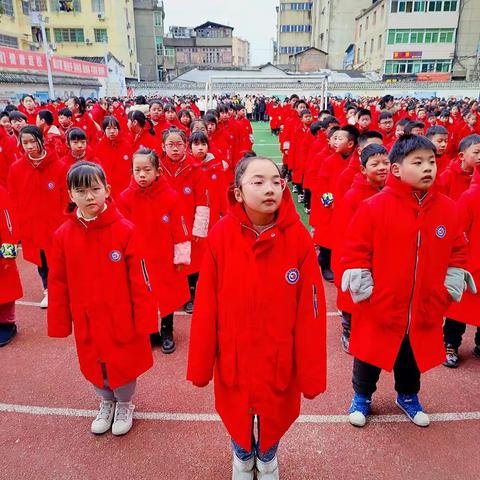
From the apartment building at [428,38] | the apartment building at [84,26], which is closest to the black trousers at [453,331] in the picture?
the apartment building at [428,38]

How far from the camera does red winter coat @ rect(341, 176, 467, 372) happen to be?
2.52 m

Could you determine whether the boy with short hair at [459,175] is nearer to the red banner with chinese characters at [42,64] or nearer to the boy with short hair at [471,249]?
the boy with short hair at [471,249]

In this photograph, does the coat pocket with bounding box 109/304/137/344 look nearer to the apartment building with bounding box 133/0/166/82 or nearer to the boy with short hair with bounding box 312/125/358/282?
the boy with short hair with bounding box 312/125/358/282

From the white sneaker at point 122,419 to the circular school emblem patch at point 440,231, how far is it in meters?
2.36

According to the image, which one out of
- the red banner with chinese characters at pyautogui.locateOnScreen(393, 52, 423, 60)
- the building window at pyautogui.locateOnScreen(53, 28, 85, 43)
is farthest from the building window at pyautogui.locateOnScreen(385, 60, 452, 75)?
the building window at pyautogui.locateOnScreen(53, 28, 85, 43)

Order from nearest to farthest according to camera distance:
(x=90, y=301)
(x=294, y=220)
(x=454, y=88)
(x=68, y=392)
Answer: (x=294, y=220) < (x=90, y=301) < (x=68, y=392) < (x=454, y=88)

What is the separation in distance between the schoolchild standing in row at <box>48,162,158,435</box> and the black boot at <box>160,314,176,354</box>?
1103 millimetres

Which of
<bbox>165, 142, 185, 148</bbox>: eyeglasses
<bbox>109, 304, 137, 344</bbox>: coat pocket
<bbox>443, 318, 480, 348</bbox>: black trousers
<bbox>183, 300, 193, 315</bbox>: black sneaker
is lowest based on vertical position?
<bbox>183, 300, 193, 315</bbox>: black sneaker

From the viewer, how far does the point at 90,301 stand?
2.69m

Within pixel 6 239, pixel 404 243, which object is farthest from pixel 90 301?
pixel 404 243

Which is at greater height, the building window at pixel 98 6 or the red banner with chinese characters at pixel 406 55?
the building window at pixel 98 6

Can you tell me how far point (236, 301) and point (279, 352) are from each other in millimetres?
340

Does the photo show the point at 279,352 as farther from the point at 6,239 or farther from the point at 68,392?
the point at 6,239

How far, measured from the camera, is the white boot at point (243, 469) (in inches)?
95.3
